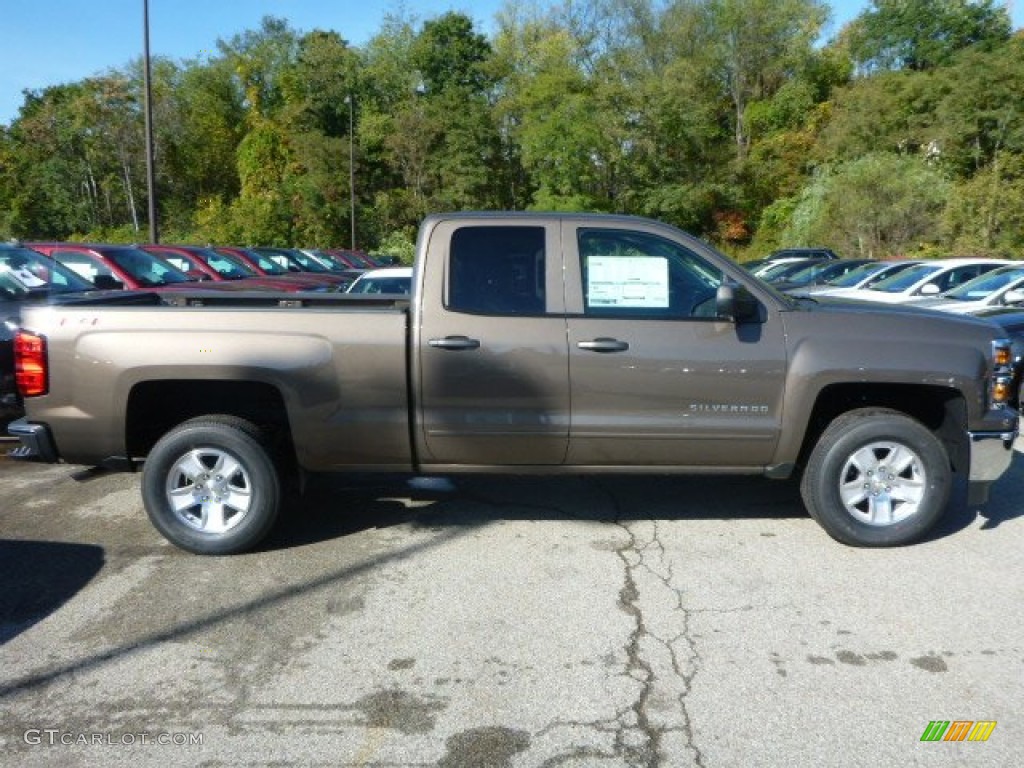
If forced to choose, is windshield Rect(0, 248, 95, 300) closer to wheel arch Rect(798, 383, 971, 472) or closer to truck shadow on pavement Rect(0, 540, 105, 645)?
truck shadow on pavement Rect(0, 540, 105, 645)

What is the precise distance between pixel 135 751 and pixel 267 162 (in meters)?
49.7

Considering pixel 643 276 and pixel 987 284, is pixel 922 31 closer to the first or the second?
pixel 987 284

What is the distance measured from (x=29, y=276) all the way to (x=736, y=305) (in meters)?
6.51

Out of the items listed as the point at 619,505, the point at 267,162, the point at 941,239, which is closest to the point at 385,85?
the point at 267,162

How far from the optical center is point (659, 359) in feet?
15.0

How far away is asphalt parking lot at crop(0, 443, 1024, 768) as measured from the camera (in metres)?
2.99

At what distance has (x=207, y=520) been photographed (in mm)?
4719

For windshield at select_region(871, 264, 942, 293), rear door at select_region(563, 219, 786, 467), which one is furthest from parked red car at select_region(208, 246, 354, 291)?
rear door at select_region(563, 219, 786, 467)

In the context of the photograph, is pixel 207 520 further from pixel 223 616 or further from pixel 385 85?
pixel 385 85

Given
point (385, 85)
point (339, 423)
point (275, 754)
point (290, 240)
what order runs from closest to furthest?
point (275, 754), point (339, 423), point (290, 240), point (385, 85)

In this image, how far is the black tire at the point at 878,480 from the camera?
467 cm

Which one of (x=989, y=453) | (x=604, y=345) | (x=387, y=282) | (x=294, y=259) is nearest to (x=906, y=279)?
(x=387, y=282)

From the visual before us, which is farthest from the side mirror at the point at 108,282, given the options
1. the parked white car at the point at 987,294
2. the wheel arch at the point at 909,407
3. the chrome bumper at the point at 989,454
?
the parked white car at the point at 987,294

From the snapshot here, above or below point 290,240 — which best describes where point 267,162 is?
above
